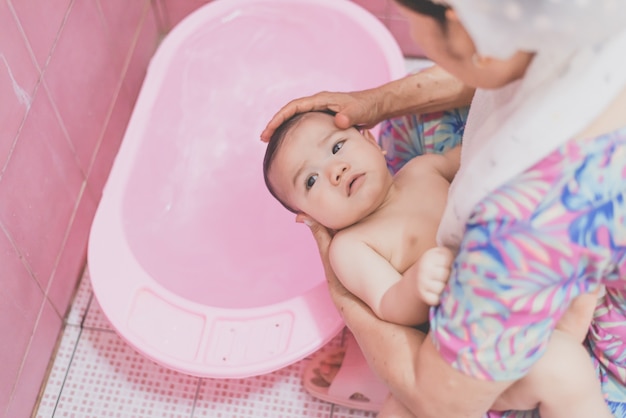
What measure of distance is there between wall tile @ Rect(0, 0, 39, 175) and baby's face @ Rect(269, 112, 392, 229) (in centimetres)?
49

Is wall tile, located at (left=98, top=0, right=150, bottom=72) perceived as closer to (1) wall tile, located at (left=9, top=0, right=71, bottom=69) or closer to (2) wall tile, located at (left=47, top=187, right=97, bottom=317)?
(1) wall tile, located at (left=9, top=0, right=71, bottom=69)

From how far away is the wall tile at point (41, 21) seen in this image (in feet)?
4.47

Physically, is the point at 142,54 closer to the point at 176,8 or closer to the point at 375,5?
the point at 176,8

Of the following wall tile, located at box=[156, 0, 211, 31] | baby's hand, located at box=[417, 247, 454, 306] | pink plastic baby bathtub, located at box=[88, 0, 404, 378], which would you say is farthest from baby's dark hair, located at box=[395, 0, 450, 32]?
wall tile, located at box=[156, 0, 211, 31]

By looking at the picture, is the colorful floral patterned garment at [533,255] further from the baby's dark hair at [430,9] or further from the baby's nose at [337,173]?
the baby's nose at [337,173]

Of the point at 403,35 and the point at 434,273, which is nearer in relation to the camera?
the point at 434,273

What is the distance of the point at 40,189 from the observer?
1.49m

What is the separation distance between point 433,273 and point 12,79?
862mm

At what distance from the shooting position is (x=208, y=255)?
1.70m

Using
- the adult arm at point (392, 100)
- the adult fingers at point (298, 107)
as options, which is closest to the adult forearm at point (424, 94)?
the adult arm at point (392, 100)

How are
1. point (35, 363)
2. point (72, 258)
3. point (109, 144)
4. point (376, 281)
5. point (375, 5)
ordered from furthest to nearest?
point (375, 5) → point (109, 144) → point (72, 258) → point (35, 363) → point (376, 281)

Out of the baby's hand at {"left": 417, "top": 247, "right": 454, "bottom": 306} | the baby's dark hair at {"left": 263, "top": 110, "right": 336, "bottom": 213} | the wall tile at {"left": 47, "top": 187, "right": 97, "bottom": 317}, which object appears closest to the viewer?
the baby's hand at {"left": 417, "top": 247, "right": 454, "bottom": 306}

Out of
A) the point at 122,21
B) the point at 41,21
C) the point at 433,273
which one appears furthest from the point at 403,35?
the point at 433,273

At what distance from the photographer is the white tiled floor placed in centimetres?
161
